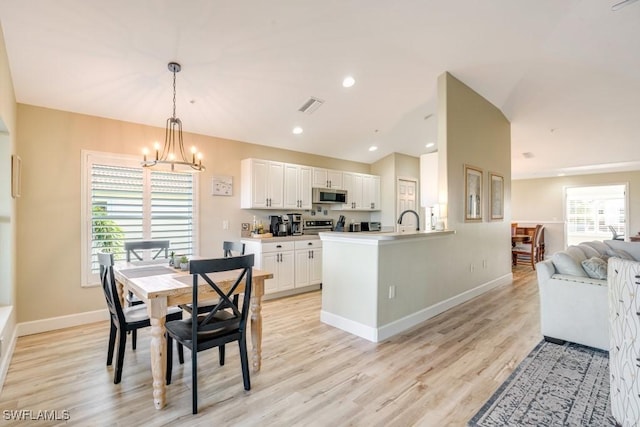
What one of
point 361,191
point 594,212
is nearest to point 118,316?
point 361,191

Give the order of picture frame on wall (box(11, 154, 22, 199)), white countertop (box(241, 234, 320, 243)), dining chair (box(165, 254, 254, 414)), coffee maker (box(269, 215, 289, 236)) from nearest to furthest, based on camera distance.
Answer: dining chair (box(165, 254, 254, 414)) → picture frame on wall (box(11, 154, 22, 199)) → white countertop (box(241, 234, 320, 243)) → coffee maker (box(269, 215, 289, 236))

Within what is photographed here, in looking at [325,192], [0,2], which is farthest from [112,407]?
[325,192]

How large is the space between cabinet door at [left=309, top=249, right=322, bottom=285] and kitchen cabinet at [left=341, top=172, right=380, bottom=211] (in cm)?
131

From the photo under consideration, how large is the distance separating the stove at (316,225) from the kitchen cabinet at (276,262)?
87 cm

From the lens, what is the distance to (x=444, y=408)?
212 centimetres

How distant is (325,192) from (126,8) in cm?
397

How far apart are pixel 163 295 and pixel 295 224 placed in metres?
3.51

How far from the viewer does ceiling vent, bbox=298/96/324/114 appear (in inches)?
164

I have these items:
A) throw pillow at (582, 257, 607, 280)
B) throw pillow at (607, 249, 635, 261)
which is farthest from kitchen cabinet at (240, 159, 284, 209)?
throw pillow at (607, 249, 635, 261)

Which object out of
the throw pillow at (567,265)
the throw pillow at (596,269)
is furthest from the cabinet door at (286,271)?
the throw pillow at (596,269)

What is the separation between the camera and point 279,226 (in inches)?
208

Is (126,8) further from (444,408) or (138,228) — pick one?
(444,408)

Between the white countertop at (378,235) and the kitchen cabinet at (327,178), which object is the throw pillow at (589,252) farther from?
the kitchen cabinet at (327,178)

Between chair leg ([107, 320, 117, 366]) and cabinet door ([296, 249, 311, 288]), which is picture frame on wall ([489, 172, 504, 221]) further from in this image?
chair leg ([107, 320, 117, 366])
